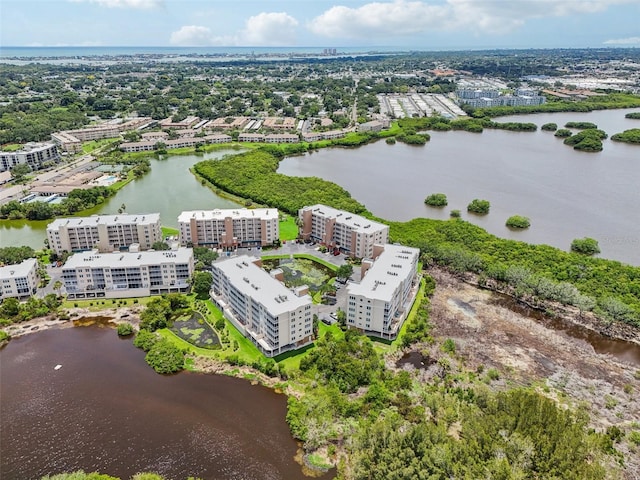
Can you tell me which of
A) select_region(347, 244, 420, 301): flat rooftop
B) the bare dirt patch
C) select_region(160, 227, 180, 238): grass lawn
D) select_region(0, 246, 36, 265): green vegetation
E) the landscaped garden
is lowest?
the bare dirt patch

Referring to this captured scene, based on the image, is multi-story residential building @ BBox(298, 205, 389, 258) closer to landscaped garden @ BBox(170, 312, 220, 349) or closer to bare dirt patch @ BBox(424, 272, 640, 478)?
bare dirt patch @ BBox(424, 272, 640, 478)

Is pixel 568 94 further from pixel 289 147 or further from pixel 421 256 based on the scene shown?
pixel 421 256

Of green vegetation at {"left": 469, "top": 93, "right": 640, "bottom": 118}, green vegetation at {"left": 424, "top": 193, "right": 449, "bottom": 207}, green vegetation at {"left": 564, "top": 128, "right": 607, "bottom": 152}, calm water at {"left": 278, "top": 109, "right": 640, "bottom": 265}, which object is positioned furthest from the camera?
green vegetation at {"left": 469, "top": 93, "right": 640, "bottom": 118}

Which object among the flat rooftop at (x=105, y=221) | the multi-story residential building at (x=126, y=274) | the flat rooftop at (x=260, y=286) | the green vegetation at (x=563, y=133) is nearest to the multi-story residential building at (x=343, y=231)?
the flat rooftop at (x=260, y=286)

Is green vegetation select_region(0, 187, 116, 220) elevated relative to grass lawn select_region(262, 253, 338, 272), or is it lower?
elevated

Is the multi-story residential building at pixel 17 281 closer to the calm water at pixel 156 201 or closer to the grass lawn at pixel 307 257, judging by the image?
the calm water at pixel 156 201

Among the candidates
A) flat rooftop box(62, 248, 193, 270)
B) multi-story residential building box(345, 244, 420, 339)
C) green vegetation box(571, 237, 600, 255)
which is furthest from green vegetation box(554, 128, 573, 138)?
flat rooftop box(62, 248, 193, 270)
